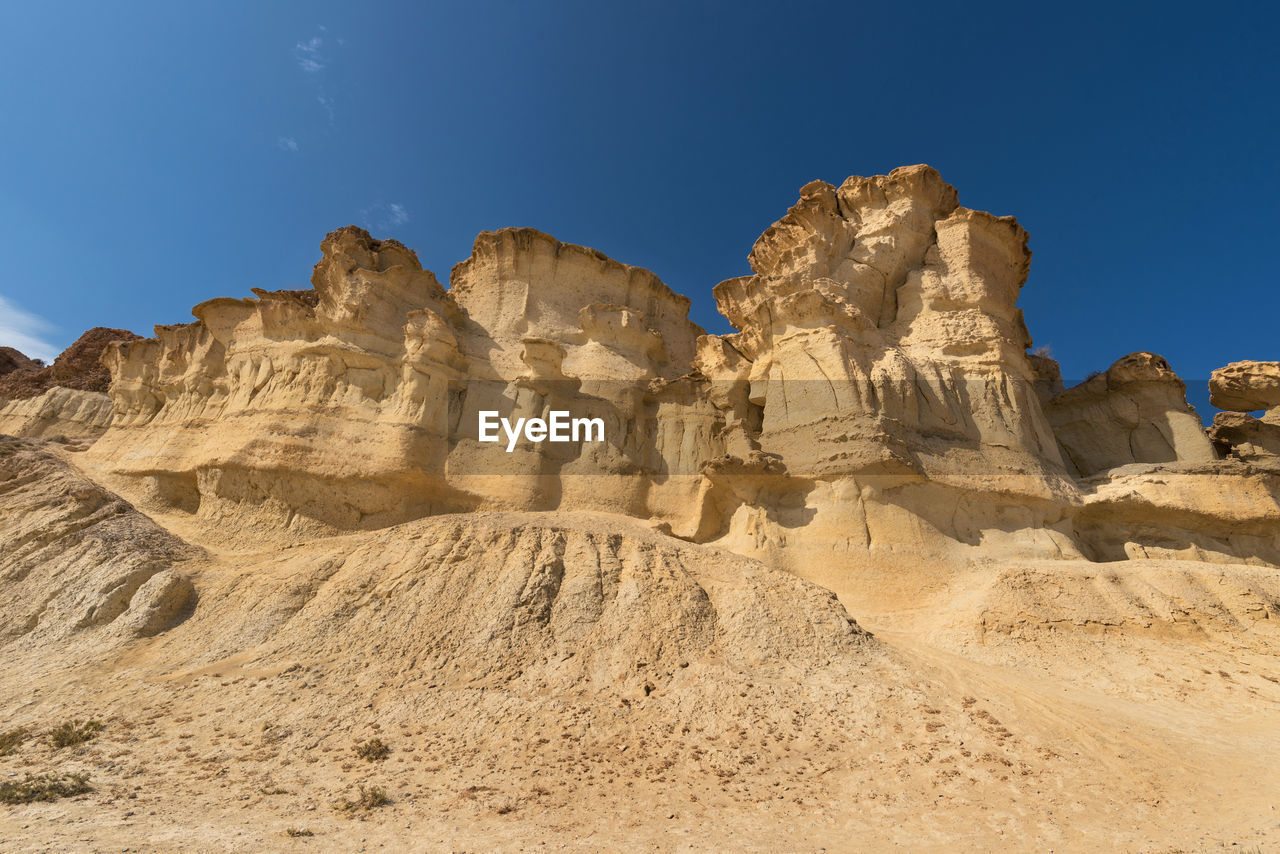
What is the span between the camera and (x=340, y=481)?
16.7m

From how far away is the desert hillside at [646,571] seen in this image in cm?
560

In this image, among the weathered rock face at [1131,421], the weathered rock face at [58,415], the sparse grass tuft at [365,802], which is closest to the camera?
the sparse grass tuft at [365,802]

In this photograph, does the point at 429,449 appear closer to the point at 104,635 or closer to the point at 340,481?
the point at 340,481

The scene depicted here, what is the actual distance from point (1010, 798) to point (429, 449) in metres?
15.9

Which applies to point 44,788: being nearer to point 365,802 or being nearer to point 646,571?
point 365,802

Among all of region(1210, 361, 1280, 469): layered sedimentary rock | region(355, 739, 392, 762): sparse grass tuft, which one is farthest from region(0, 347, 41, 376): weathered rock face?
region(1210, 361, 1280, 469): layered sedimentary rock

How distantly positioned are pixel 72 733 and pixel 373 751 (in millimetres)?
3923

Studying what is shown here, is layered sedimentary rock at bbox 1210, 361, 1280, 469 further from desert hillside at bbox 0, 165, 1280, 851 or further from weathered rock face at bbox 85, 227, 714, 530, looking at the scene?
weathered rock face at bbox 85, 227, 714, 530

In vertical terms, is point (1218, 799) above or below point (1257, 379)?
below

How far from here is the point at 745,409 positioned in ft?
65.3

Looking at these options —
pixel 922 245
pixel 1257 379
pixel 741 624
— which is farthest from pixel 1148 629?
pixel 1257 379

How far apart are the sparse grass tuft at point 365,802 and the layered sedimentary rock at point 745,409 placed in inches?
429

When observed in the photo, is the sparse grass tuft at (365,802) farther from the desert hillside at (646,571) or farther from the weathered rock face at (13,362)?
the weathered rock face at (13,362)

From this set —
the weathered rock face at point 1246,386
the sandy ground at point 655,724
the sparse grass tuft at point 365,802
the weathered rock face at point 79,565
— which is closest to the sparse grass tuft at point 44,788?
the sandy ground at point 655,724
